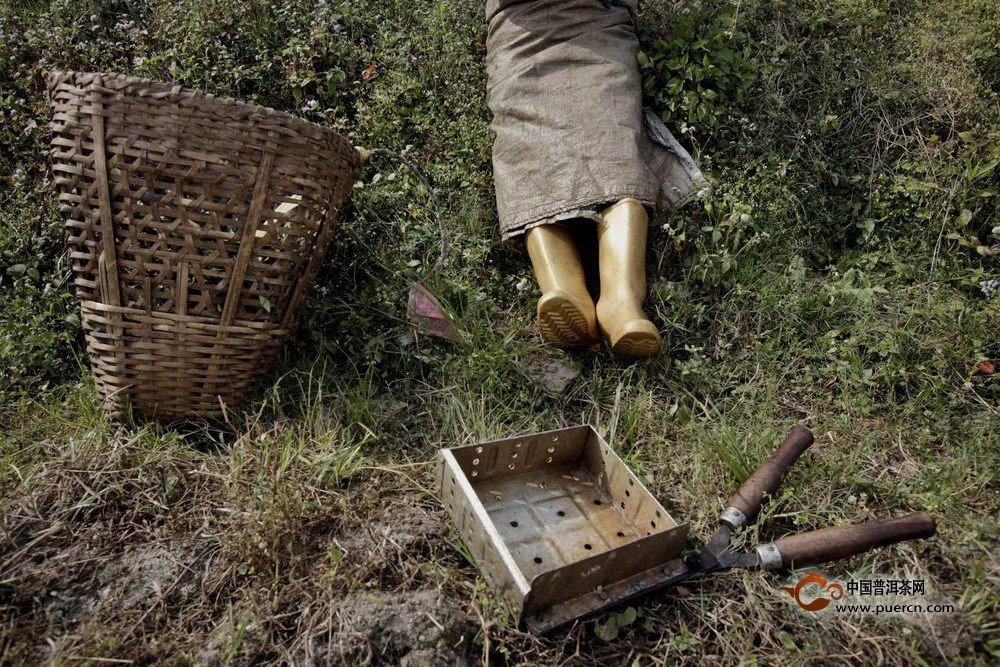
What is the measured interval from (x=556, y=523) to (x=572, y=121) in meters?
1.69

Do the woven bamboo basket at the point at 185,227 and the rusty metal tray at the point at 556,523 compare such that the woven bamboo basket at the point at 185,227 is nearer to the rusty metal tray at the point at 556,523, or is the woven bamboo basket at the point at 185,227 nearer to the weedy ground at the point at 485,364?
the weedy ground at the point at 485,364

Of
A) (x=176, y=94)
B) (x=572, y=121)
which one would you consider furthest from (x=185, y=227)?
(x=572, y=121)

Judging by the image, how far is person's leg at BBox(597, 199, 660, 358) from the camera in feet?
7.27

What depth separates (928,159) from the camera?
289cm

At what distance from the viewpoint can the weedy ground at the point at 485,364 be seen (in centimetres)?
166

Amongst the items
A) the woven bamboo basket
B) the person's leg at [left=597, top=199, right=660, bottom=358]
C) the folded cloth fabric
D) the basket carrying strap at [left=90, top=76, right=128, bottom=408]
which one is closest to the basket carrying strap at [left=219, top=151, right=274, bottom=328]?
the woven bamboo basket

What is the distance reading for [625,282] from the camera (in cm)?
239

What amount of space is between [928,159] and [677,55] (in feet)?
4.11

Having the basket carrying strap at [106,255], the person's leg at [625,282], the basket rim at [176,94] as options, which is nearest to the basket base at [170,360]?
the basket carrying strap at [106,255]

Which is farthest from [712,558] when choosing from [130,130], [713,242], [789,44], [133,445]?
[789,44]

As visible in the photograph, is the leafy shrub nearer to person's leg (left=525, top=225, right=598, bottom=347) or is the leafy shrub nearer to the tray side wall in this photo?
person's leg (left=525, top=225, right=598, bottom=347)

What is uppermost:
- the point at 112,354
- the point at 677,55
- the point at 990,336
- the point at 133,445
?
the point at 677,55

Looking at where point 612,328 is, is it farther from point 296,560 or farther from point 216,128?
point 216,128

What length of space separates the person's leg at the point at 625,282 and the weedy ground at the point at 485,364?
8.4 inches
